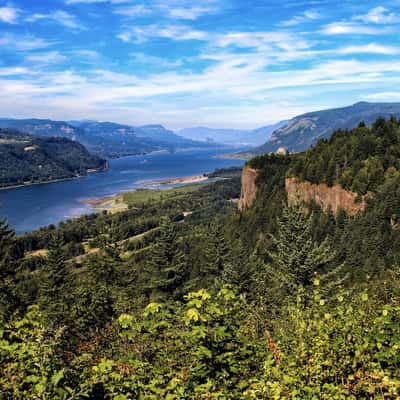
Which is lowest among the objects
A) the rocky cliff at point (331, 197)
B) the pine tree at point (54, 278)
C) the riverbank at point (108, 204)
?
the riverbank at point (108, 204)

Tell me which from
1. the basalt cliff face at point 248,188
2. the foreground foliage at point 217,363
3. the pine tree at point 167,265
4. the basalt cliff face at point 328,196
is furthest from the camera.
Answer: the basalt cliff face at point 248,188

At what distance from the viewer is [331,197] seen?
5175 centimetres

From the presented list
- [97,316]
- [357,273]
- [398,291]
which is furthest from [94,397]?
[357,273]

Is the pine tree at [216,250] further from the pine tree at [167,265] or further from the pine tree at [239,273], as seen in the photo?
the pine tree at [167,265]

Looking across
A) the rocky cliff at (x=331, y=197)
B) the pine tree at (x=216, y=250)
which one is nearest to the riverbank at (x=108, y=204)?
the rocky cliff at (x=331, y=197)

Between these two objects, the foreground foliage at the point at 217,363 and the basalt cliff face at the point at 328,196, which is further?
the basalt cliff face at the point at 328,196

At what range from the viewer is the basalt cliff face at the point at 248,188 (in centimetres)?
8269

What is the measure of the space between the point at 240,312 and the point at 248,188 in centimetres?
7761

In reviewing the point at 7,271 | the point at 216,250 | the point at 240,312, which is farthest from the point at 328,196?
the point at 240,312

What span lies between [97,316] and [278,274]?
12.8 meters

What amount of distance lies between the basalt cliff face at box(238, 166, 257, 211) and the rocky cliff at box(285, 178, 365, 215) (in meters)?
20.3

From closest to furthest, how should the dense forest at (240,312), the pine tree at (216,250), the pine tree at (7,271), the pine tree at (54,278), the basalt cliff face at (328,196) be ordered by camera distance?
the dense forest at (240,312) < the pine tree at (7,271) < the pine tree at (54,278) < the pine tree at (216,250) < the basalt cliff face at (328,196)

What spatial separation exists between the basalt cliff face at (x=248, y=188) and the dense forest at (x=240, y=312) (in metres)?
11.5

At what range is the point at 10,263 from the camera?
30359 mm
